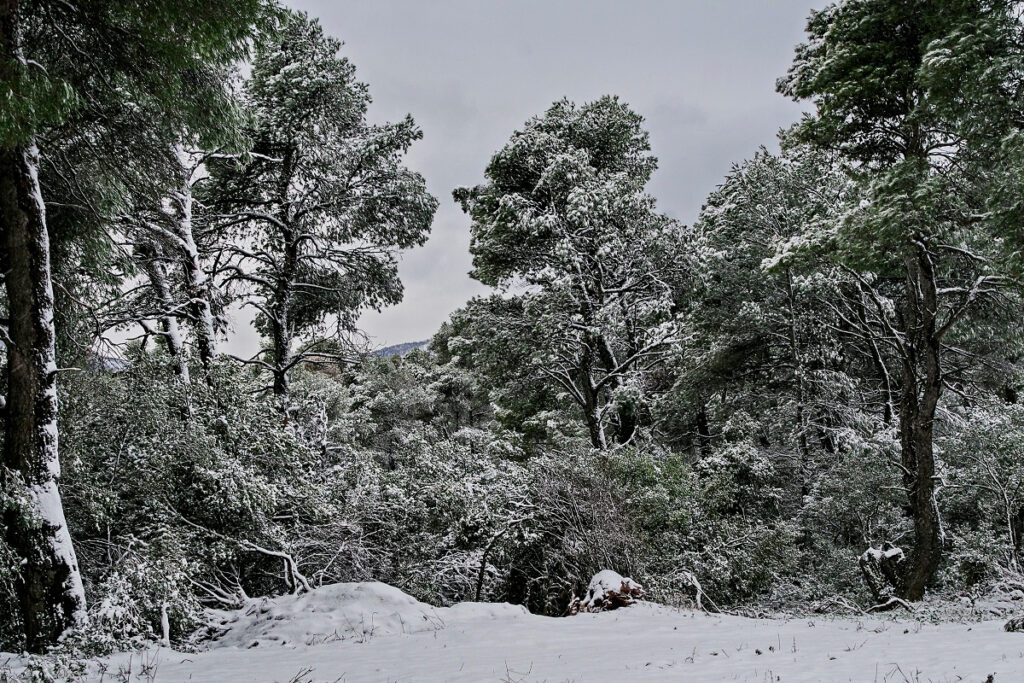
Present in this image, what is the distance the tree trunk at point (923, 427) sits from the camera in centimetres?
937

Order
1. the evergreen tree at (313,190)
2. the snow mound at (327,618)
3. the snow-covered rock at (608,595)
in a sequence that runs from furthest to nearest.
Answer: the evergreen tree at (313,190), the snow-covered rock at (608,595), the snow mound at (327,618)

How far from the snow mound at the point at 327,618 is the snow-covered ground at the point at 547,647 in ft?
0.05

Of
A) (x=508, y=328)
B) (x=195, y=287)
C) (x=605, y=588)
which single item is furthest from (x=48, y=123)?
(x=508, y=328)

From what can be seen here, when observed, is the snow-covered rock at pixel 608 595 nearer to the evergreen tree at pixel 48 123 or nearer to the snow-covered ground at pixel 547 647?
the snow-covered ground at pixel 547 647

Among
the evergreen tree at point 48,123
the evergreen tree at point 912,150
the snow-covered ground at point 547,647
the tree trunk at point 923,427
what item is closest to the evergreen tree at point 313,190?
the evergreen tree at point 48,123

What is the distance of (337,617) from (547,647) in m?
2.59

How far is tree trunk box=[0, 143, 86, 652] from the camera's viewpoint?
18.7 feet

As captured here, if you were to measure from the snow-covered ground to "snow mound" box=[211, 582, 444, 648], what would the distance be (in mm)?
17

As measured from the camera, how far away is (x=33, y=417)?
598 centimetres

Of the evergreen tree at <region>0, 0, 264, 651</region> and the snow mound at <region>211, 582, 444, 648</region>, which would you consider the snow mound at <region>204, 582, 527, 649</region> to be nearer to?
the snow mound at <region>211, 582, 444, 648</region>

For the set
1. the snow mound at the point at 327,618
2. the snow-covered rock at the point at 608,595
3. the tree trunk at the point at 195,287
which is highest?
the tree trunk at the point at 195,287

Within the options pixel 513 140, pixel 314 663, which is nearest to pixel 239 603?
pixel 314 663

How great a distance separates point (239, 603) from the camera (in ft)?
26.1

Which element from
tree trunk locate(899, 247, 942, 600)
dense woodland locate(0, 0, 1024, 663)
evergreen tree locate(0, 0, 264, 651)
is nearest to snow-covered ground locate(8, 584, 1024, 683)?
dense woodland locate(0, 0, 1024, 663)
